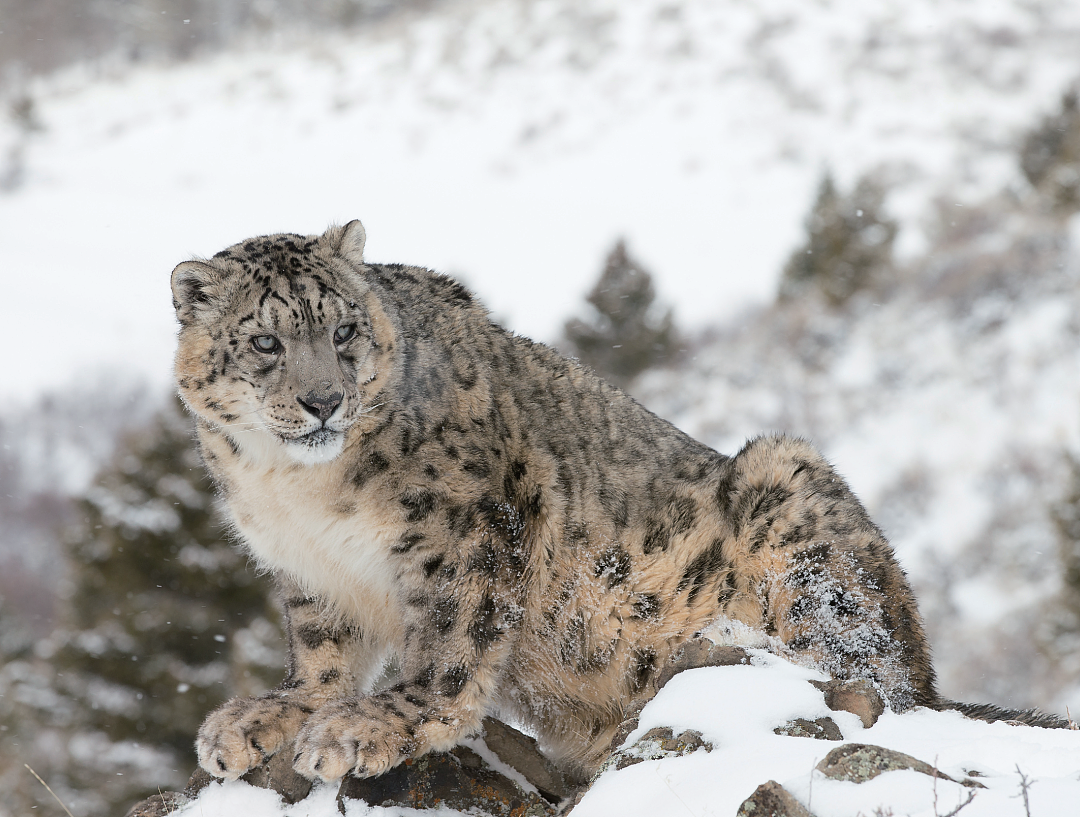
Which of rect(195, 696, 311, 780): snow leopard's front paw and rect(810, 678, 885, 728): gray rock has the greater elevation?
rect(810, 678, 885, 728): gray rock

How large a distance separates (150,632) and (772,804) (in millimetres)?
16034

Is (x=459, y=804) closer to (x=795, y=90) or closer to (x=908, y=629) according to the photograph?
(x=908, y=629)

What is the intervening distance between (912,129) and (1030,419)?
3368cm

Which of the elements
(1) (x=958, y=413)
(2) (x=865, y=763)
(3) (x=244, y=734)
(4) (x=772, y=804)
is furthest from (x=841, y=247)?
(4) (x=772, y=804)

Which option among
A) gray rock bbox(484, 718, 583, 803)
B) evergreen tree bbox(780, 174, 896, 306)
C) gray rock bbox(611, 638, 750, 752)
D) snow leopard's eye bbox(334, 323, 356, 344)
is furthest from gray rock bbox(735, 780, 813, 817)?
evergreen tree bbox(780, 174, 896, 306)

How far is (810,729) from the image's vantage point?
3869 mm

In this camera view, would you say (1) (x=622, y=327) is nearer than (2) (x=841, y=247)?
Yes

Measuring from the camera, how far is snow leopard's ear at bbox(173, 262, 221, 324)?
490 cm

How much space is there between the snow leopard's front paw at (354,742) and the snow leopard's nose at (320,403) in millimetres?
1392

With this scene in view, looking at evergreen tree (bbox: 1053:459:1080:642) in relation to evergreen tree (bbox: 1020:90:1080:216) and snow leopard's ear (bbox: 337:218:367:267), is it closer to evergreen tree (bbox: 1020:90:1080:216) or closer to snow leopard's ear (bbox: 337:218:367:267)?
snow leopard's ear (bbox: 337:218:367:267)

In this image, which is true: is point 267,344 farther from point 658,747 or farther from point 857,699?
point 857,699

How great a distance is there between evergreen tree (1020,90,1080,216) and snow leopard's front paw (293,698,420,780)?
1341 inches

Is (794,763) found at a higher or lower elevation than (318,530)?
lower

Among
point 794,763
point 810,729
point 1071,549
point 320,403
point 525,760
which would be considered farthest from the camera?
point 1071,549
